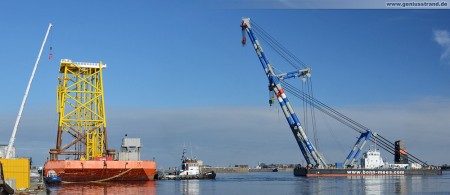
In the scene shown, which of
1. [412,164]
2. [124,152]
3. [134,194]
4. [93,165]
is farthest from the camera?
[412,164]

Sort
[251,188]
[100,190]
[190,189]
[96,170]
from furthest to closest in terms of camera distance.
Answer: [96,170] < [251,188] < [190,189] < [100,190]

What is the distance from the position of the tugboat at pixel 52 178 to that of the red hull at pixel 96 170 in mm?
932

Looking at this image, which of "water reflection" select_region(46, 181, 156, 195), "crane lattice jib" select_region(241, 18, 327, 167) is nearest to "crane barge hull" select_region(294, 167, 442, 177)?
"crane lattice jib" select_region(241, 18, 327, 167)

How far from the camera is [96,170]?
207 ft

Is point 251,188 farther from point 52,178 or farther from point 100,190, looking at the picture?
point 52,178

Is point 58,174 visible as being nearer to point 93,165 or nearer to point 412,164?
point 93,165

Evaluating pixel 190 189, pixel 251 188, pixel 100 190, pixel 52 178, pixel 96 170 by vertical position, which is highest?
pixel 96 170

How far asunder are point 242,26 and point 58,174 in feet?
146

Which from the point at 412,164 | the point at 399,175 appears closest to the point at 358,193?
the point at 399,175

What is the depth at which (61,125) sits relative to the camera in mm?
68188

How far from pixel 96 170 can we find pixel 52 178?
4.91 meters

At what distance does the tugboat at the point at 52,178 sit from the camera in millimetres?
61456

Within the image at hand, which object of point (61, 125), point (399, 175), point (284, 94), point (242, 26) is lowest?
point (399, 175)

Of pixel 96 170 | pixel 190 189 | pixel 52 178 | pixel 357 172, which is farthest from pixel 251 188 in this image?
pixel 357 172
